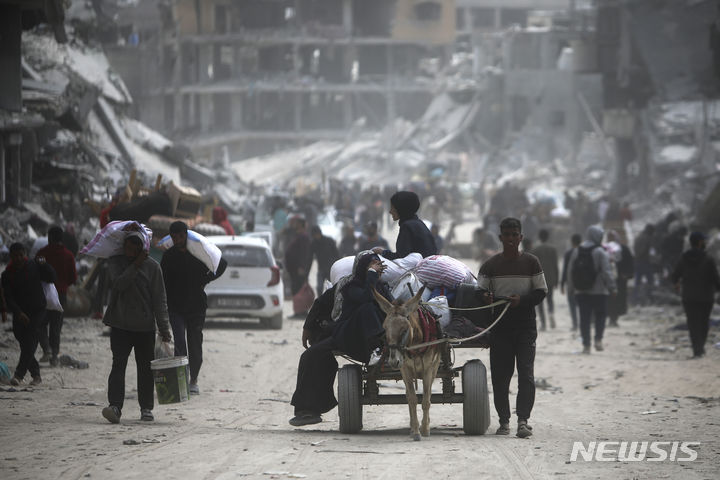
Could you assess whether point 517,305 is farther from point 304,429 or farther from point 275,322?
point 275,322

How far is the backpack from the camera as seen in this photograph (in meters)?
17.6

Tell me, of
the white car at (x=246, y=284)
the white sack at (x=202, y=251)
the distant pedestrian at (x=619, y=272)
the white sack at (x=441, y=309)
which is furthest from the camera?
the distant pedestrian at (x=619, y=272)

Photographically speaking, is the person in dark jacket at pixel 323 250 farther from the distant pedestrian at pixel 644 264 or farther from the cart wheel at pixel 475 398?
the cart wheel at pixel 475 398

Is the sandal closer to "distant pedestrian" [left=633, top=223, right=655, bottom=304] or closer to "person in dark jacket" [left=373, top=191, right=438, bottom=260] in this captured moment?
"person in dark jacket" [left=373, top=191, right=438, bottom=260]

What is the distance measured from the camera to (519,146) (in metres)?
69.3

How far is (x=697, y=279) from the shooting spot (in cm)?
1677

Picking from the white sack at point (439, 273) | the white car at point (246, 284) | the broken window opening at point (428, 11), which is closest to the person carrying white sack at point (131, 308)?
the white sack at point (439, 273)

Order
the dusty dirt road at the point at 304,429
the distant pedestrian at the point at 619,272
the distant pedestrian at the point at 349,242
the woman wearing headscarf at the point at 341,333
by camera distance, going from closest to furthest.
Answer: the dusty dirt road at the point at 304,429 < the woman wearing headscarf at the point at 341,333 < the distant pedestrian at the point at 619,272 < the distant pedestrian at the point at 349,242

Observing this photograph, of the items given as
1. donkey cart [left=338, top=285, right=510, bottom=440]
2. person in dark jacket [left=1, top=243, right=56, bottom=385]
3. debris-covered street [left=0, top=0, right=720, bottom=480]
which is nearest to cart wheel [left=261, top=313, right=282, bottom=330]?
debris-covered street [left=0, top=0, right=720, bottom=480]

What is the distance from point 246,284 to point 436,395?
986 cm

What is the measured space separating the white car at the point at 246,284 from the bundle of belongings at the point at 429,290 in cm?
926

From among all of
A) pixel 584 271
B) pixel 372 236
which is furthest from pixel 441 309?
pixel 372 236

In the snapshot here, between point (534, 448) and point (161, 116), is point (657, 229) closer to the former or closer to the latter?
point (534, 448)

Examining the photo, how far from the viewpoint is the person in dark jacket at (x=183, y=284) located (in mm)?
12125
